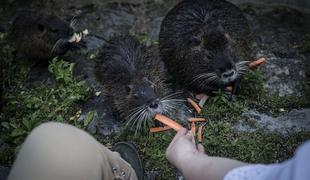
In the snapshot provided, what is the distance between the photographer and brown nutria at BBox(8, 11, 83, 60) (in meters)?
4.25

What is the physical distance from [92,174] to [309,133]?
1.95 meters

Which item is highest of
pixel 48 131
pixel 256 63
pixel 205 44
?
pixel 48 131

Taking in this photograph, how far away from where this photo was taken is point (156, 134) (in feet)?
11.7

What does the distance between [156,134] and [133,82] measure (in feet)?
1.55

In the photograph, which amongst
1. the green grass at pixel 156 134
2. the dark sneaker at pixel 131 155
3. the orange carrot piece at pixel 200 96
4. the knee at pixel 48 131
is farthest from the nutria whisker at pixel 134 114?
the knee at pixel 48 131

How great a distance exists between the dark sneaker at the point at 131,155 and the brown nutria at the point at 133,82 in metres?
0.21

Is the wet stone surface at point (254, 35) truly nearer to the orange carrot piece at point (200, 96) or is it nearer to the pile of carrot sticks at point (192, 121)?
the pile of carrot sticks at point (192, 121)

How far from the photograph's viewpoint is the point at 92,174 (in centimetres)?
208

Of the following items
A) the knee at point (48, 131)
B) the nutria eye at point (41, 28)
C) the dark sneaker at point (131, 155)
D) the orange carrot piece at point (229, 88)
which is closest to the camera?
the knee at point (48, 131)

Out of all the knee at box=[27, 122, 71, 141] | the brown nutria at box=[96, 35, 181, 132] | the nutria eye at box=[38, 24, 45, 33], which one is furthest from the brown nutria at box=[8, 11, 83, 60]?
the knee at box=[27, 122, 71, 141]

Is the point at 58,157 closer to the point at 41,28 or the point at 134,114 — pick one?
the point at 134,114

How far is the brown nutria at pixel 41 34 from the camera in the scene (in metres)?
4.25

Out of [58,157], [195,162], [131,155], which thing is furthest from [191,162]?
[131,155]

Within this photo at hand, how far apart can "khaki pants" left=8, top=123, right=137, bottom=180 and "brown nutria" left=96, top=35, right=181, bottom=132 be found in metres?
1.19
